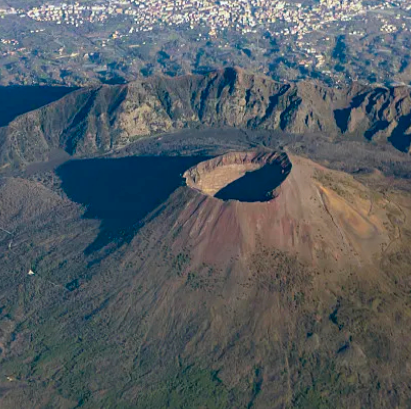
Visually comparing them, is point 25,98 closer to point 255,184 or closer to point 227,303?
point 255,184

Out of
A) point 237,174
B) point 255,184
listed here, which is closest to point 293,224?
point 255,184

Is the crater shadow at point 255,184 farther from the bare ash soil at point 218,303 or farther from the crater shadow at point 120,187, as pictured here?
the crater shadow at point 120,187

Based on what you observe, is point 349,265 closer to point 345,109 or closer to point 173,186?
point 173,186

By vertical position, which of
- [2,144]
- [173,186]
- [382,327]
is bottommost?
[2,144]

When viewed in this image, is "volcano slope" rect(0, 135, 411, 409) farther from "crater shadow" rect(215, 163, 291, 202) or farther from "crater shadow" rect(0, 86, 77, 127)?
"crater shadow" rect(0, 86, 77, 127)

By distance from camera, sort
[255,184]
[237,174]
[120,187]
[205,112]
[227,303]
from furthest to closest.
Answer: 1. [205,112]
2. [120,187]
3. [237,174]
4. [255,184]
5. [227,303]

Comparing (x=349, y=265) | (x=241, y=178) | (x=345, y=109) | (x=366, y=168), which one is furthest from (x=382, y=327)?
(x=345, y=109)

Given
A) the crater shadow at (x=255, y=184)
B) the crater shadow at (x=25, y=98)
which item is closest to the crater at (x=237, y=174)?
the crater shadow at (x=255, y=184)

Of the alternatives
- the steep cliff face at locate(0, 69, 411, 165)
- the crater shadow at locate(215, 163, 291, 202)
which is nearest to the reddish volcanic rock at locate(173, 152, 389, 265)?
the crater shadow at locate(215, 163, 291, 202)
